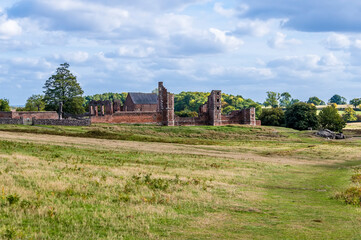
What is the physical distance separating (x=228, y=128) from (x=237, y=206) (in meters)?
73.8

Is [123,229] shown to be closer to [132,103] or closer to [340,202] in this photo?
[340,202]

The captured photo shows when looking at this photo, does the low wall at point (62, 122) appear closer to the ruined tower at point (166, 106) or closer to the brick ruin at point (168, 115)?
the brick ruin at point (168, 115)

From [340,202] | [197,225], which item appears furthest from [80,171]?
[340,202]

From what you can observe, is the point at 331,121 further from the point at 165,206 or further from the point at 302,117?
the point at 165,206

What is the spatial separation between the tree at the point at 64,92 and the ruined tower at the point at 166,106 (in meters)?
21.0

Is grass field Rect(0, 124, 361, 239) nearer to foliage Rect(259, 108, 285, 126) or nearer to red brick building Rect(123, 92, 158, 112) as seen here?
foliage Rect(259, 108, 285, 126)

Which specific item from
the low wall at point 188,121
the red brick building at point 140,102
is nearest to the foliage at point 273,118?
the low wall at point 188,121

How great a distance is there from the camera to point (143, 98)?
130 metres

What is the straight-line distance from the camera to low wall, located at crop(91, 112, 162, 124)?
300ft

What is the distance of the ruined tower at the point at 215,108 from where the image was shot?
100963 millimetres

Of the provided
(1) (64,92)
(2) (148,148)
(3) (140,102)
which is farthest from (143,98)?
(2) (148,148)

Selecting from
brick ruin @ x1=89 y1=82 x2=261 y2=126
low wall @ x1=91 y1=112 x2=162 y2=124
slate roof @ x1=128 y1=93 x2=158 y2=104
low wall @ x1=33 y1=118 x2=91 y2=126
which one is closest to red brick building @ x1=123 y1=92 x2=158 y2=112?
slate roof @ x1=128 y1=93 x2=158 y2=104

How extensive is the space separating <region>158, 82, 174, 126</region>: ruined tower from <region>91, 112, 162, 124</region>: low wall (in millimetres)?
1634

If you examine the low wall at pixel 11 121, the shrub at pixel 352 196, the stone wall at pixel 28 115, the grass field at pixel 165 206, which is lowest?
the shrub at pixel 352 196
